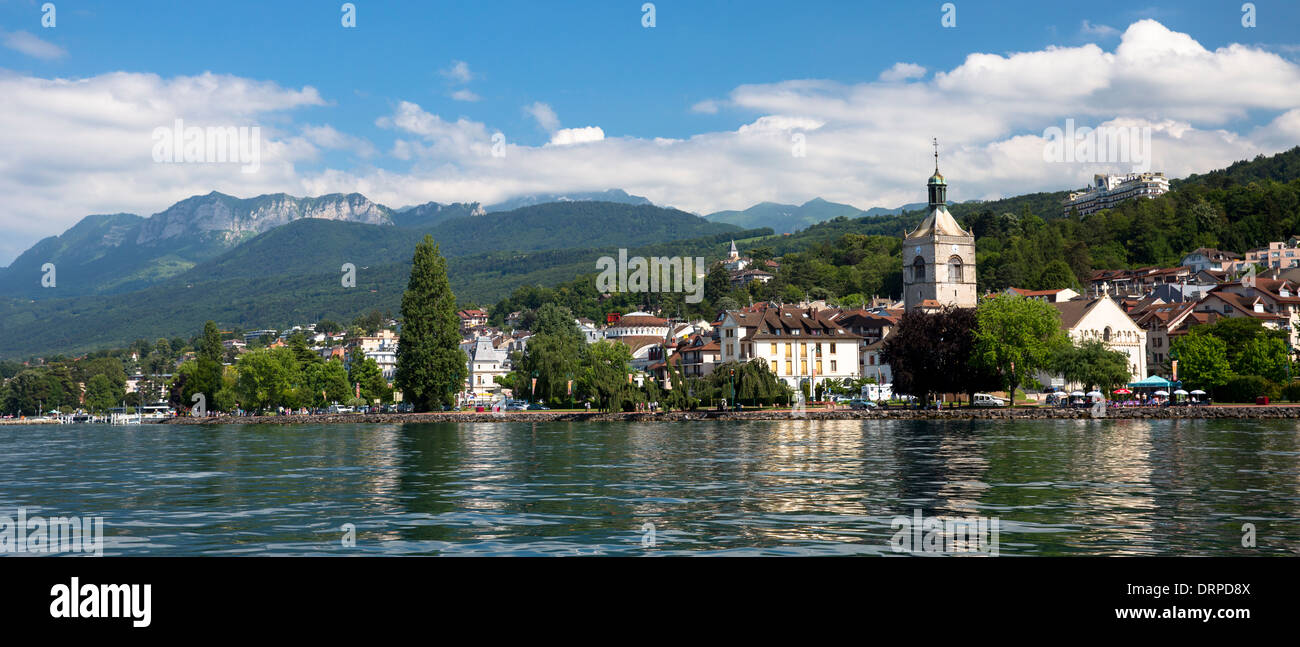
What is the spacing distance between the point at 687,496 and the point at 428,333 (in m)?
72.9

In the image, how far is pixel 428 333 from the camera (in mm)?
94562

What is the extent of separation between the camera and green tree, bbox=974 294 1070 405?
80.9 m

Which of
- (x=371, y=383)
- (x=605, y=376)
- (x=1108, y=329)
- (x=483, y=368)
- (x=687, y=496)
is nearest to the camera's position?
(x=687, y=496)

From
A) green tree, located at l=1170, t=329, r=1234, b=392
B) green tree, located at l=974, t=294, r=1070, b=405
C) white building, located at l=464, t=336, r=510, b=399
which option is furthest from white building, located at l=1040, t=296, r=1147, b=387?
white building, located at l=464, t=336, r=510, b=399

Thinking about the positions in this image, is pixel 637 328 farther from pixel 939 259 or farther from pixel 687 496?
pixel 687 496

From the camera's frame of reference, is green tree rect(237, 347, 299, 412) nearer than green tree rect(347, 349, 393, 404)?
Yes

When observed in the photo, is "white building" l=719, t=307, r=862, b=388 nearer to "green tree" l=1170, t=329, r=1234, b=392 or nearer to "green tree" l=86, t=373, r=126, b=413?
"green tree" l=1170, t=329, r=1234, b=392

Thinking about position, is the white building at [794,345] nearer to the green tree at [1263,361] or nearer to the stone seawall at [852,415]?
the stone seawall at [852,415]

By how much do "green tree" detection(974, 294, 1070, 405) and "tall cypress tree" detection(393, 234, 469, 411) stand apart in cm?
4534

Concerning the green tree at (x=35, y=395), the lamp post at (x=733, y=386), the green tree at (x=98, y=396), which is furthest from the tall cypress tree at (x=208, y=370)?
the green tree at (x=35, y=395)

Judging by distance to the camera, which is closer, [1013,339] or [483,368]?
[1013,339]

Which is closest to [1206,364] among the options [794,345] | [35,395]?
[794,345]
